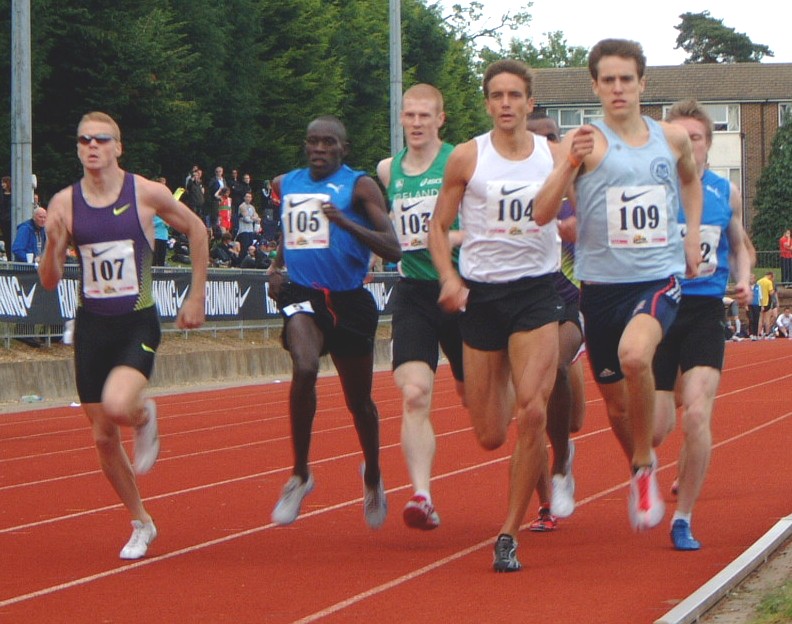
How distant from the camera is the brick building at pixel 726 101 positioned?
93375 millimetres

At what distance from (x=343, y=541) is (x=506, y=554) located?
149 cm

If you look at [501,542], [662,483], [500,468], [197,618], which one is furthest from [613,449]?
[197,618]

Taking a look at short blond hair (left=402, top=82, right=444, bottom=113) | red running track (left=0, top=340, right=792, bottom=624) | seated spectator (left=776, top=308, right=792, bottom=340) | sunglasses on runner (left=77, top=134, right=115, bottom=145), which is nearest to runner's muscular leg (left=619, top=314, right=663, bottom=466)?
red running track (left=0, top=340, right=792, bottom=624)

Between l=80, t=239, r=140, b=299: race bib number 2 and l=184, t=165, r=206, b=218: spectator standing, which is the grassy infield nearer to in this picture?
l=80, t=239, r=140, b=299: race bib number 2

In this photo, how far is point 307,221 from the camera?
860 cm

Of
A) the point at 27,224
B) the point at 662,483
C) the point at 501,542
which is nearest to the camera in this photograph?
the point at 501,542

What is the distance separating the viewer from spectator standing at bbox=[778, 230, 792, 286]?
60594 millimetres

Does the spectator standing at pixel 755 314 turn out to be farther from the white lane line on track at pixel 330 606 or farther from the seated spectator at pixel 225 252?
the white lane line on track at pixel 330 606

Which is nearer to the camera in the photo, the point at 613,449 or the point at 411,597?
the point at 411,597

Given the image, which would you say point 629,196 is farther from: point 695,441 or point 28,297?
point 28,297

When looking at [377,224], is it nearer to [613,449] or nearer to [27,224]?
[613,449]

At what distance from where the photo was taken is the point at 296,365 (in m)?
8.45

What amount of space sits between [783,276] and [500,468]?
173 feet

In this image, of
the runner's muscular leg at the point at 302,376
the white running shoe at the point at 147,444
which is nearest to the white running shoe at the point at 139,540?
the white running shoe at the point at 147,444
